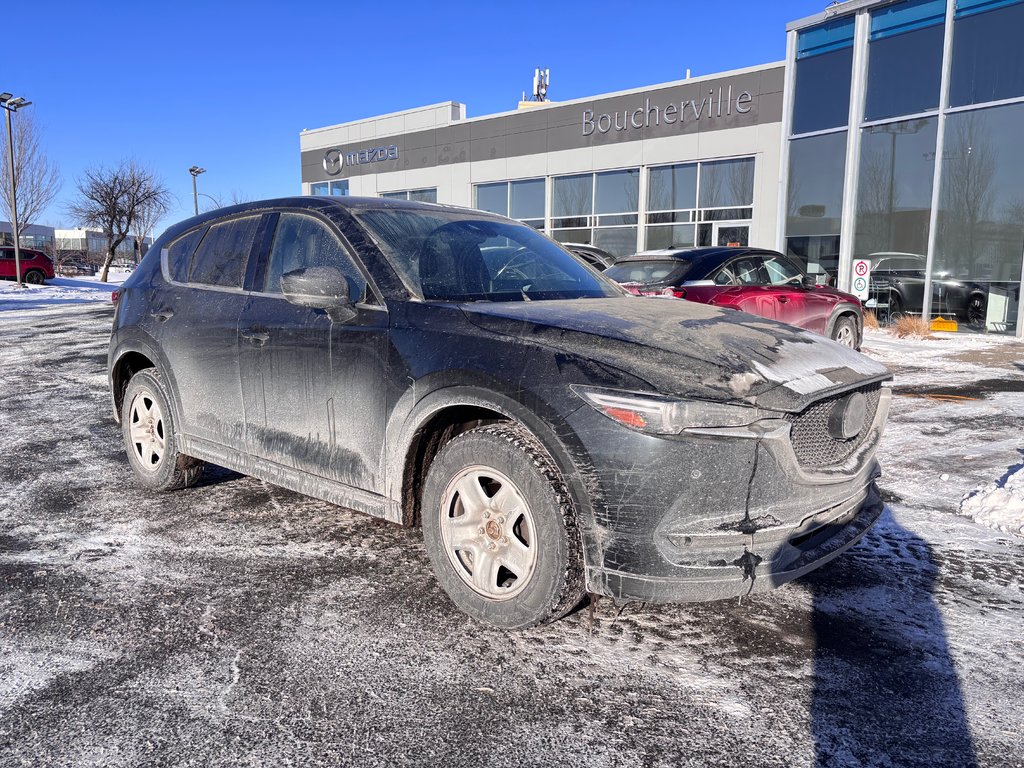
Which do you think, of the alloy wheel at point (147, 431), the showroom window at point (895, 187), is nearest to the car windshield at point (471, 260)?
the alloy wheel at point (147, 431)

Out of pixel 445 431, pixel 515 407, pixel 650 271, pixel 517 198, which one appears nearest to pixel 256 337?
pixel 445 431

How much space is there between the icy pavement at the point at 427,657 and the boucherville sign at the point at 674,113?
1731cm

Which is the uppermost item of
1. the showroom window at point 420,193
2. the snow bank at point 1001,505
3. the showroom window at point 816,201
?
the showroom window at point 420,193

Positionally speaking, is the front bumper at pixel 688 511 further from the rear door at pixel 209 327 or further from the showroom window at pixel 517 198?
the showroom window at pixel 517 198

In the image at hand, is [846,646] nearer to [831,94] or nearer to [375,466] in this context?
[375,466]

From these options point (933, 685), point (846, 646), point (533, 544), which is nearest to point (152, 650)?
point (533, 544)

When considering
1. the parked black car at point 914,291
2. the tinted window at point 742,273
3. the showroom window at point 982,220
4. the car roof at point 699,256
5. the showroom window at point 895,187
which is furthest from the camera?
the showroom window at point 895,187

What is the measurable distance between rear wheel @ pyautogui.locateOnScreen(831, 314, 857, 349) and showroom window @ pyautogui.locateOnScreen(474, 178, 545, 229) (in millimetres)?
Answer: 14689

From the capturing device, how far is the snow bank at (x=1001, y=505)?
4109mm

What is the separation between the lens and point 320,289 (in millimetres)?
3297

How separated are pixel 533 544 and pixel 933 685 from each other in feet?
4.70

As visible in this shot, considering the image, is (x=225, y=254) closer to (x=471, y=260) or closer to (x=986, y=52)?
(x=471, y=260)

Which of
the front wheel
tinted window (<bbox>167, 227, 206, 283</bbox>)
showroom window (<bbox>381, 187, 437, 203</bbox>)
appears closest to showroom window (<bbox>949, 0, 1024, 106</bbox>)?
tinted window (<bbox>167, 227, 206, 283</bbox>)

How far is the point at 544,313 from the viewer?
3.08 m
